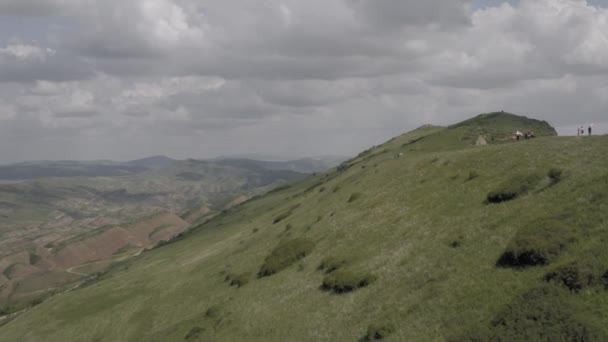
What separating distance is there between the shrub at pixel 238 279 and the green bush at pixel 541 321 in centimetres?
3210

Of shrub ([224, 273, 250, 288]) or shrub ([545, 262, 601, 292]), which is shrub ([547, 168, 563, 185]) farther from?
shrub ([224, 273, 250, 288])

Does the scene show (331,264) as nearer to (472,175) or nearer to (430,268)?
(430,268)

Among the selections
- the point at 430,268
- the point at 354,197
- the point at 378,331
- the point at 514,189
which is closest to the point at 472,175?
the point at 514,189

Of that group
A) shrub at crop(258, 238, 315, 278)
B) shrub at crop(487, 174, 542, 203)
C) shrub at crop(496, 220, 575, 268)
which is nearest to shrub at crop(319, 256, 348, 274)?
shrub at crop(258, 238, 315, 278)

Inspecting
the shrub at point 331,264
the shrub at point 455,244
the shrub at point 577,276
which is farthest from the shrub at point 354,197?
the shrub at point 577,276

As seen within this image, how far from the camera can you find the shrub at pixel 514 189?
1380 inches

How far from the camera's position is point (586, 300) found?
19.0m

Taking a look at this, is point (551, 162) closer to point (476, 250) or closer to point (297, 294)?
point (476, 250)

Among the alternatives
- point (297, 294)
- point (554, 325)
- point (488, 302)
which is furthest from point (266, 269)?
point (554, 325)

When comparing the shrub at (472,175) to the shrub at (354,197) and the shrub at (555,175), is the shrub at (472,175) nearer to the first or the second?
the shrub at (555,175)

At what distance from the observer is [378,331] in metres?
24.1

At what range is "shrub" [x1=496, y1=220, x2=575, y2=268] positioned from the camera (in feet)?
78.1

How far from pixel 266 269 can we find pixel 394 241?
1581cm

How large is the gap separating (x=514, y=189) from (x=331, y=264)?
16185mm
